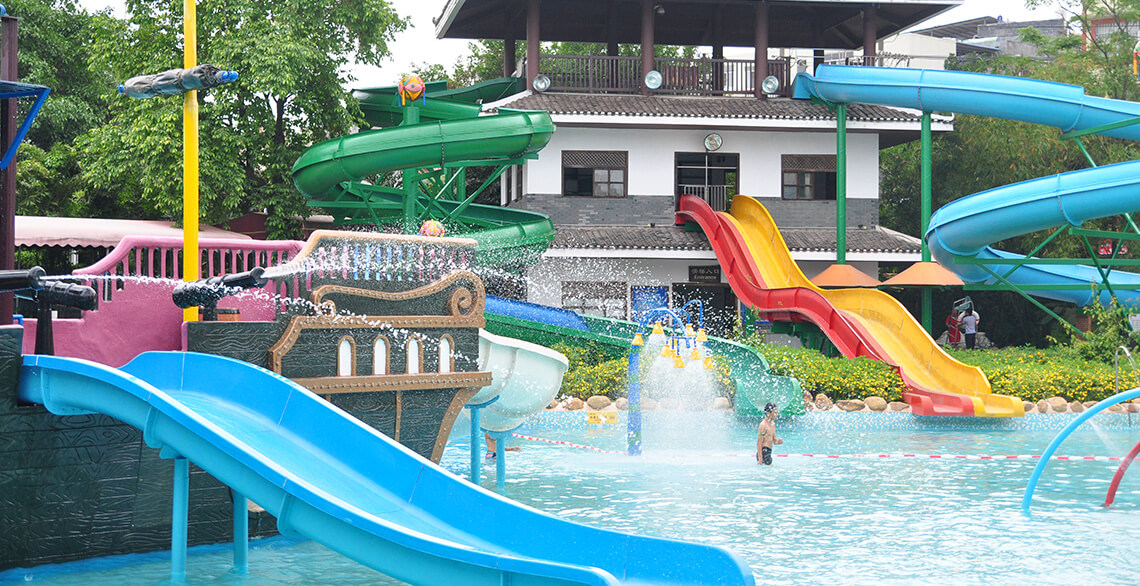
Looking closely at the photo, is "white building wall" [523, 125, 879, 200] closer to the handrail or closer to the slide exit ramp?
the slide exit ramp

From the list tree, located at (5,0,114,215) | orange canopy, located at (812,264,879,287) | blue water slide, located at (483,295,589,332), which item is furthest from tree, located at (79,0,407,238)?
orange canopy, located at (812,264,879,287)

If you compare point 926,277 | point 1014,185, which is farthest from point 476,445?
point 926,277

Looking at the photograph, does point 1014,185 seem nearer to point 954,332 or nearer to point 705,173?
point 705,173

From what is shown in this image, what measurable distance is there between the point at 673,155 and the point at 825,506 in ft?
57.0

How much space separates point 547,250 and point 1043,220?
11.2 m

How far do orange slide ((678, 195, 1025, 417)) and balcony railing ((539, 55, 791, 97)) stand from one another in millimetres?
3419

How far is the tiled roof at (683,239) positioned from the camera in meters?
26.7

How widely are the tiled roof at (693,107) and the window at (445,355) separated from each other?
1643 cm

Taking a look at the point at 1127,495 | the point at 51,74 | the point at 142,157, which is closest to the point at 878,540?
the point at 1127,495

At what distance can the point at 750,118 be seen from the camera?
2792 centimetres

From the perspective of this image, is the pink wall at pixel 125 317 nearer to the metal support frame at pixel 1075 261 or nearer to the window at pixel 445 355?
the window at pixel 445 355

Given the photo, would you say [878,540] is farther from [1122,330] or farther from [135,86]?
[1122,330]

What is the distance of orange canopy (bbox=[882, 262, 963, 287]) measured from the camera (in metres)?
25.7

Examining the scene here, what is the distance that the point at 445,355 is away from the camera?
11492mm
